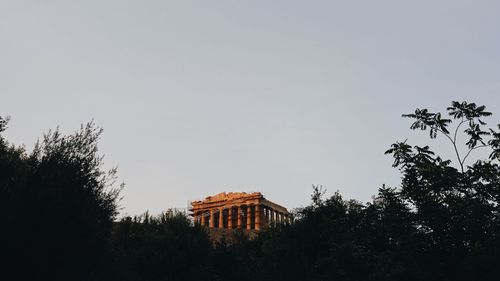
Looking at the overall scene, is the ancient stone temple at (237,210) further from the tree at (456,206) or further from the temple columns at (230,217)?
the tree at (456,206)

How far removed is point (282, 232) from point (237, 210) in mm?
114878

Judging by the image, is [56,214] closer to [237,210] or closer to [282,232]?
[282,232]

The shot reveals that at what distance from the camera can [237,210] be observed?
14625 centimetres

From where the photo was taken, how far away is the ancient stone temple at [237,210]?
461ft

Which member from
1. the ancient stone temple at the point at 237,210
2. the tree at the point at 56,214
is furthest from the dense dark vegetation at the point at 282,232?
the ancient stone temple at the point at 237,210

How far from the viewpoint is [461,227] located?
1095 inches

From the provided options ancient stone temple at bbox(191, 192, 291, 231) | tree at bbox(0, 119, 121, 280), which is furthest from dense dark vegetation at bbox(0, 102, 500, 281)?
ancient stone temple at bbox(191, 192, 291, 231)

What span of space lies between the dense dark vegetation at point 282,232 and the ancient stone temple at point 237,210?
96802 millimetres

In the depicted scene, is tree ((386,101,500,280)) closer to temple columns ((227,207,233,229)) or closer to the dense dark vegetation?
the dense dark vegetation

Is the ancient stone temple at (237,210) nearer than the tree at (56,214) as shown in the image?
No

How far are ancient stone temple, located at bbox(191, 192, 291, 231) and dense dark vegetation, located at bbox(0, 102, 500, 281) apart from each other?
9680 cm

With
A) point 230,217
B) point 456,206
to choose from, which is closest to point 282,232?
point 456,206

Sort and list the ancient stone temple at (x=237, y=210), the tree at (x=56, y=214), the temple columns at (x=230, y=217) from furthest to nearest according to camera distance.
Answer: the temple columns at (x=230, y=217) → the ancient stone temple at (x=237, y=210) → the tree at (x=56, y=214)

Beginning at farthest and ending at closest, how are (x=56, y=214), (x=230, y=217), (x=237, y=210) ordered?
(x=237, y=210) → (x=230, y=217) → (x=56, y=214)
